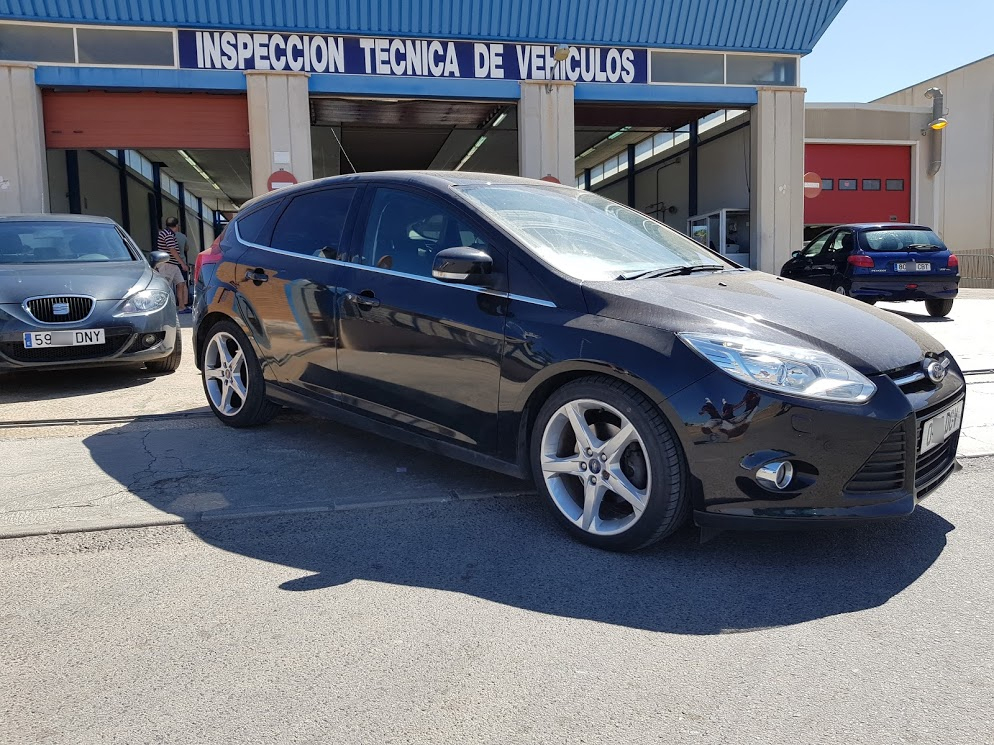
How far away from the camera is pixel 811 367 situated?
3.05m

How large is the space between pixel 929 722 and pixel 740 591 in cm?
87

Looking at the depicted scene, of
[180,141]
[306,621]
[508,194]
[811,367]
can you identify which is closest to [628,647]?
[306,621]

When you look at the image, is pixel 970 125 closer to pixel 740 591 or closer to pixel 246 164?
pixel 246 164

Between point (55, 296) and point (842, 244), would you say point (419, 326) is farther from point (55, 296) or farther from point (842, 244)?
point (842, 244)

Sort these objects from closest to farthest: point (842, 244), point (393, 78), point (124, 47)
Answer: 1. point (842, 244)
2. point (124, 47)
3. point (393, 78)

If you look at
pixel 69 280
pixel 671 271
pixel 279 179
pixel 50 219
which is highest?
pixel 279 179

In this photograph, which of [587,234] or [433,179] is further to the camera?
[433,179]

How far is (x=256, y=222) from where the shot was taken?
532cm

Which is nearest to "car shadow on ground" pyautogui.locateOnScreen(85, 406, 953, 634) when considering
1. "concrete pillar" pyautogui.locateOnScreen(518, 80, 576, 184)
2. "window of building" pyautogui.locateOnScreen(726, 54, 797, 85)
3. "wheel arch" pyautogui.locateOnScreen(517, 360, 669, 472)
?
"wheel arch" pyautogui.locateOnScreen(517, 360, 669, 472)

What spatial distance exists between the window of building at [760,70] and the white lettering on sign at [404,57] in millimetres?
2091

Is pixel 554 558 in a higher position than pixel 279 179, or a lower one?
lower

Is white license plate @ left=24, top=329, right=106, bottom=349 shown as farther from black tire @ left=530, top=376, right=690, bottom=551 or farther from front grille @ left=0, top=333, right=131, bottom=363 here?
black tire @ left=530, top=376, right=690, bottom=551

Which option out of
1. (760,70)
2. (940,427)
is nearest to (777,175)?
(760,70)

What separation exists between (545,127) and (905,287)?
8188 millimetres
